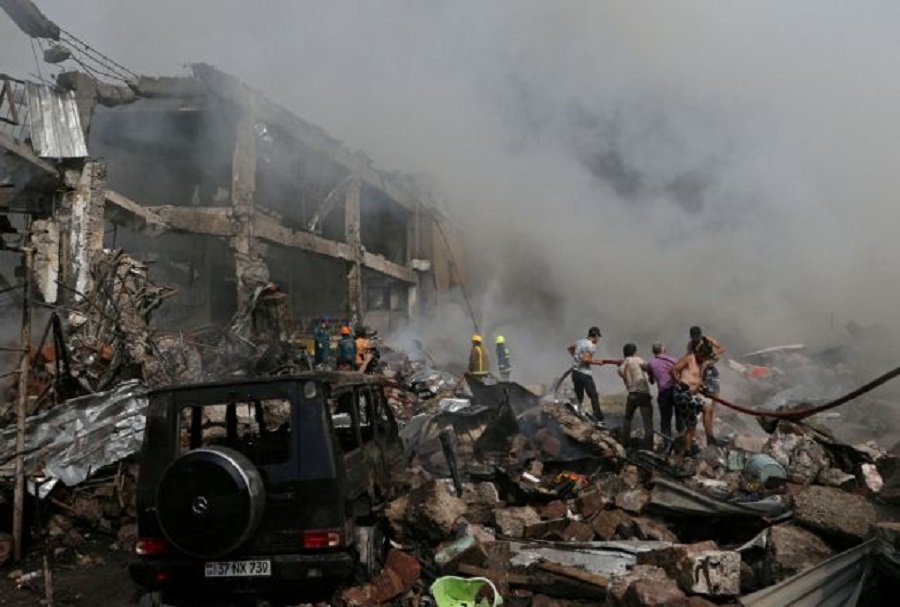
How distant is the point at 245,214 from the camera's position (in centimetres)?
1463

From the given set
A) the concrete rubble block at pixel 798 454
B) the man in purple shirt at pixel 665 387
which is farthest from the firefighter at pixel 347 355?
the concrete rubble block at pixel 798 454

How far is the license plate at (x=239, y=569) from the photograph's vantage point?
3.45m

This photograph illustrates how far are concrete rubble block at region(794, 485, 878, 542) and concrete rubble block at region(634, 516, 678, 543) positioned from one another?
864mm

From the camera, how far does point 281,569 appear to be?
11.3ft

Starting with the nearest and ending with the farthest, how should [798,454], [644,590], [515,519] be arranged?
[644,590], [515,519], [798,454]

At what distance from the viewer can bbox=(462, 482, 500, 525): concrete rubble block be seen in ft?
17.3

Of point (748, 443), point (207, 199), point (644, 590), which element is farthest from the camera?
point (207, 199)

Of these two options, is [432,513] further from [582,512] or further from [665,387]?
[665,387]

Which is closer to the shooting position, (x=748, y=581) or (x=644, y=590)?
(x=644, y=590)

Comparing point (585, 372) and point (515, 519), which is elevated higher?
point (585, 372)

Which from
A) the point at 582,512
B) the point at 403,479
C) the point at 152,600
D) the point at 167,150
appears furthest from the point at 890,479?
the point at 167,150

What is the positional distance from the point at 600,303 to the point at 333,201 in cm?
1012

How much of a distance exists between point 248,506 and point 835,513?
3710mm

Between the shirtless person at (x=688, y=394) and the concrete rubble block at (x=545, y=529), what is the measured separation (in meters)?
2.64
